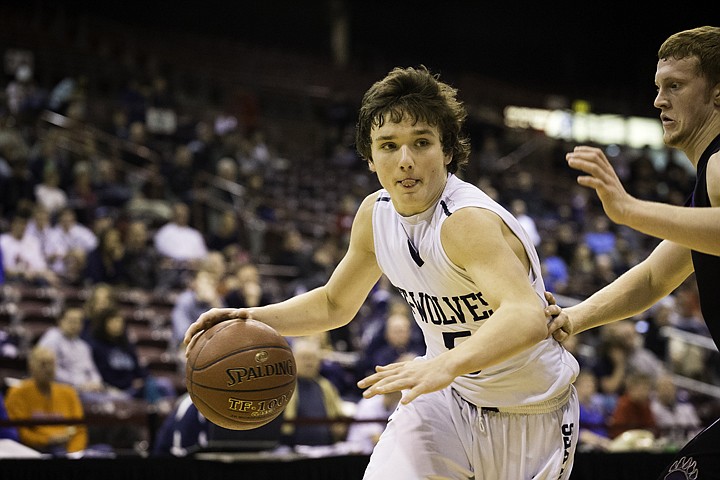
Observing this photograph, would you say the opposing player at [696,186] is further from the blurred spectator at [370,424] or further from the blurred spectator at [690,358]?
the blurred spectator at [690,358]

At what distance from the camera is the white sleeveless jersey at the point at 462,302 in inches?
110

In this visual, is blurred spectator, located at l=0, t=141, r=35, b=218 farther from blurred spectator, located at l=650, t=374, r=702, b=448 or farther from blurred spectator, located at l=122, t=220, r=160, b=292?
blurred spectator, located at l=650, t=374, r=702, b=448

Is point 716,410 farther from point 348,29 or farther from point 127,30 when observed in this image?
point 348,29

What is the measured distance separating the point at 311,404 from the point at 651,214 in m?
4.23

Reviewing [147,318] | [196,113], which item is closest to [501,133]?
[196,113]

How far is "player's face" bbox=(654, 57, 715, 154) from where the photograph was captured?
269 cm

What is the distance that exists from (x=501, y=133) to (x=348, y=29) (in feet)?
17.0

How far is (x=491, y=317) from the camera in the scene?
246 centimetres

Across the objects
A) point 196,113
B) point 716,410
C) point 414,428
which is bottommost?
point 716,410

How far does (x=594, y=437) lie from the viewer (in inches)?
268

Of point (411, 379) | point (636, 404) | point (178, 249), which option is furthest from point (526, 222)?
point (411, 379)

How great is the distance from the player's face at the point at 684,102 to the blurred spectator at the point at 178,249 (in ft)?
24.5

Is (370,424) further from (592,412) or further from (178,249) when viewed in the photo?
(178,249)

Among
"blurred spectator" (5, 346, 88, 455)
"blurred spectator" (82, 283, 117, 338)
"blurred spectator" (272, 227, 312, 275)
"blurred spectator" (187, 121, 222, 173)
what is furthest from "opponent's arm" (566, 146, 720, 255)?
"blurred spectator" (187, 121, 222, 173)
